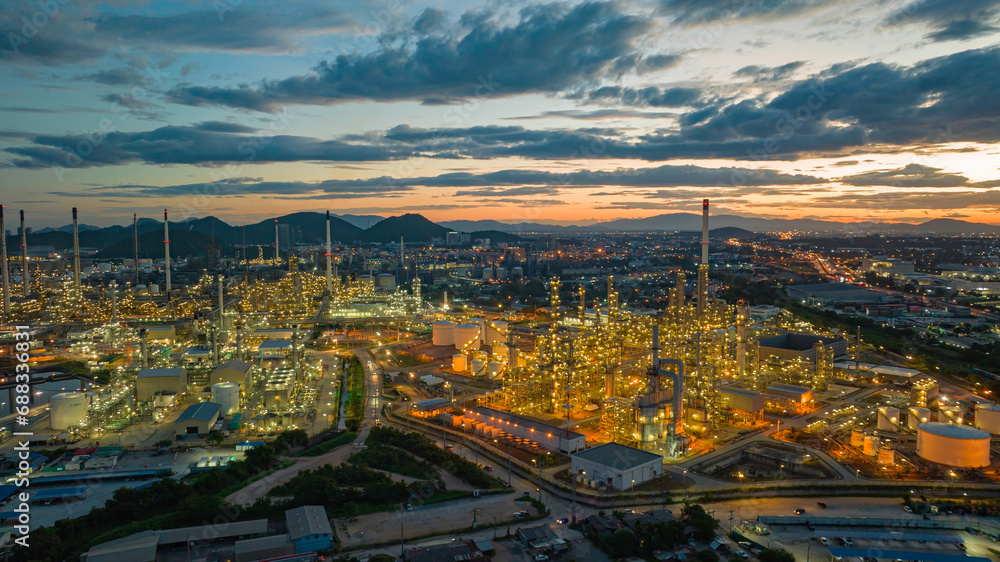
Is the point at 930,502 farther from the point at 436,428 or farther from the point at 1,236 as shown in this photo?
the point at 1,236

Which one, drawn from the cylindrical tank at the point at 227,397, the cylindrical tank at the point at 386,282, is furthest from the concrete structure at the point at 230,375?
the cylindrical tank at the point at 386,282

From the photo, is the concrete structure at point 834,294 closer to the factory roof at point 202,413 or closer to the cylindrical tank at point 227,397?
the cylindrical tank at point 227,397

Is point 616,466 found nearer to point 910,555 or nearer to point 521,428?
point 521,428

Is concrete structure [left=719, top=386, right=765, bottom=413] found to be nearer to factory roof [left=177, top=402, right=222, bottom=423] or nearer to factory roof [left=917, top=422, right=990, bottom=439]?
factory roof [left=917, top=422, right=990, bottom=439]

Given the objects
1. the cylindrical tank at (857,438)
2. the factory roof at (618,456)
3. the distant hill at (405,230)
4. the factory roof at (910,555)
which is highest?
the distant hill at (405,230)

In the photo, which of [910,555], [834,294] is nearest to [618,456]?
[910,555]

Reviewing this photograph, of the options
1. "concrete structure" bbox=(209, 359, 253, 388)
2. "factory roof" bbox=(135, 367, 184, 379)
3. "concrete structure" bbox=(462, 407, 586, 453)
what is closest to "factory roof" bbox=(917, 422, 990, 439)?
"concrete structure" bbox=(462, 407, 586, 453)
